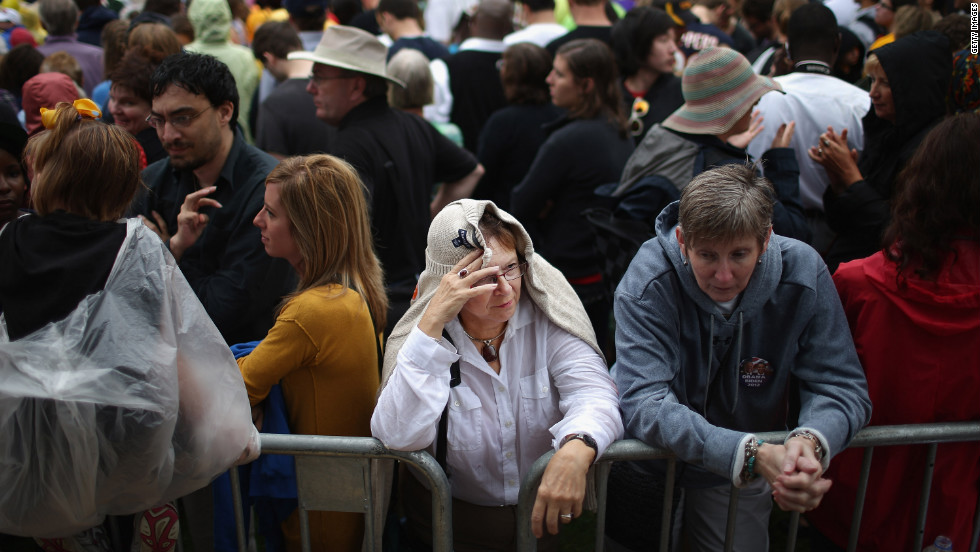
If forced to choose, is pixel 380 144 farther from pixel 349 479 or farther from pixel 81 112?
pixel 349 479

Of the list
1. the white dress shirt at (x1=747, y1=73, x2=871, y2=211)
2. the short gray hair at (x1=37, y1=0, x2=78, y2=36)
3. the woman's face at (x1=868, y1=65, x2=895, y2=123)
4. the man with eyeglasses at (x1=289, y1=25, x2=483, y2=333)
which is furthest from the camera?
the short gray hair at (x1=37, y1=0, x2=78, y2=36)

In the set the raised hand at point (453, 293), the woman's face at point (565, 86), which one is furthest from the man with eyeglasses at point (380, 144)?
the raised hand at point (453, 293)

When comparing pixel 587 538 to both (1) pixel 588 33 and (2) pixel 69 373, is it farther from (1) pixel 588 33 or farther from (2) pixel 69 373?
(1) pixel 588 33

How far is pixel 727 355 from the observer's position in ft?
8.07

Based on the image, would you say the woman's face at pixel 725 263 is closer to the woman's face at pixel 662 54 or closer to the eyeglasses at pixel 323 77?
the eyeglasses at pixel 323 77

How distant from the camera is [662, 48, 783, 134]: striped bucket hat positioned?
3.41m

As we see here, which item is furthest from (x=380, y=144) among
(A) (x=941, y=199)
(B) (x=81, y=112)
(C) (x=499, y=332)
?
(A) (x=941, y=199)

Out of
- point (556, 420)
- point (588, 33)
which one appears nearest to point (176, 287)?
point (556, 420)

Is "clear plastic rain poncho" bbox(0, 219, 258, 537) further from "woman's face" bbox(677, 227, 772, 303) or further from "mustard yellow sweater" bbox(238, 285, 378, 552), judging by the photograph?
"woman's face" bbox(677, 227, 772, 303)

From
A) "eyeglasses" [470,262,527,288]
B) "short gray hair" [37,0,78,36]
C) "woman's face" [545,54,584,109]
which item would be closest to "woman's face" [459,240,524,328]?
"eyeglasses" [470,262,527,288]

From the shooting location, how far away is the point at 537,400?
2578 millimetres

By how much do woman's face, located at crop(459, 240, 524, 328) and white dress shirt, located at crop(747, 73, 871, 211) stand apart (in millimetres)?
1967

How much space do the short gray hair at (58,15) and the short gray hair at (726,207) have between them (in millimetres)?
6756

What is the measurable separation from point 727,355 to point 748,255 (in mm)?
344
